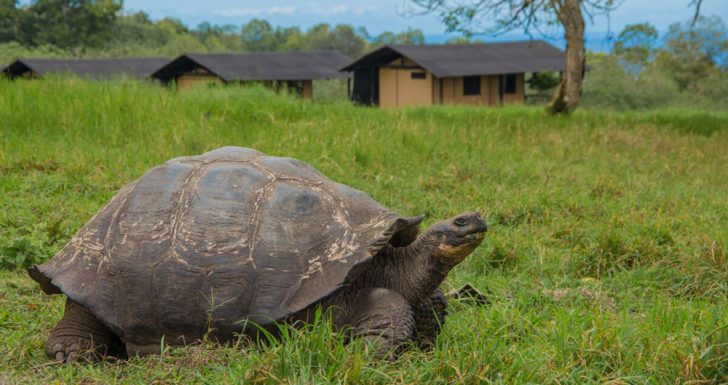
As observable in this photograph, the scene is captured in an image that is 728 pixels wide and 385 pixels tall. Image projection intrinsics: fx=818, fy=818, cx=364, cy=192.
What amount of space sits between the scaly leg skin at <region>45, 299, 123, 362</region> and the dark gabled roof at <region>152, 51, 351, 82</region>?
2307 cm

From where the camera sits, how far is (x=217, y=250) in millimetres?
3652

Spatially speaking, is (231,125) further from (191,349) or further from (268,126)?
(191,349)

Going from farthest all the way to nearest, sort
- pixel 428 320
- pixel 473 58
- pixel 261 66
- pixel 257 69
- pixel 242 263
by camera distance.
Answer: pixel 473 58 → pixel 261 66 → pixel 257 69 → pixel 428 320 → pixel 242 263

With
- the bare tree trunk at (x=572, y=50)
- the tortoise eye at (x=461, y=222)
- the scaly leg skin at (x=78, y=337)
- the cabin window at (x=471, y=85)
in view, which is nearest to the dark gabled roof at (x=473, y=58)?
the cabin window at (x=471, y=85)

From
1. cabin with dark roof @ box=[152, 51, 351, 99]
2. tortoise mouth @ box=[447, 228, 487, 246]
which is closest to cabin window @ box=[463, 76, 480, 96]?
cabin with dark roof @ box=[152, 51, 351, 99]

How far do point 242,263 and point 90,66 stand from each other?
30.0m

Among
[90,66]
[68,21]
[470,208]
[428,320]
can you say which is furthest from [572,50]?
[68,21]

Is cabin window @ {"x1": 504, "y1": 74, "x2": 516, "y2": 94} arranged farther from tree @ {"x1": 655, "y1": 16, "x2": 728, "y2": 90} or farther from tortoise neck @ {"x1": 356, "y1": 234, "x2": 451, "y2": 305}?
tortoise neck @ {"x1": 356, "y1": 234, "x2": 451, "y2": 305}

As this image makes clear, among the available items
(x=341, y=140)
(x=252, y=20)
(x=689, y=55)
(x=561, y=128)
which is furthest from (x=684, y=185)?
(x=252, y=20)

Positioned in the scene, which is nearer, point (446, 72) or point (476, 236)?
point (476, 236)

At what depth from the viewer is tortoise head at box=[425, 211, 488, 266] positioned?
3498 mm

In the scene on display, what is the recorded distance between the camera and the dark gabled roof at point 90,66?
29266mm

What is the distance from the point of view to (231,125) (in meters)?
9.73

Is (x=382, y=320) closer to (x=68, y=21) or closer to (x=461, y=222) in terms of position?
(x=461, y=222)
